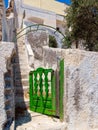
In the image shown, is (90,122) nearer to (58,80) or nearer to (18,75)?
(58,80)

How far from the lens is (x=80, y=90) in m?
5.03

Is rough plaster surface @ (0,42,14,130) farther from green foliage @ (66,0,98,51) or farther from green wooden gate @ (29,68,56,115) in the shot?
green foliage @ (66,0,98,51)

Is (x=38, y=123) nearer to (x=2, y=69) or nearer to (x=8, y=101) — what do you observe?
(x=8, y=101)

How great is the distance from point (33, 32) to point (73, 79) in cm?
755

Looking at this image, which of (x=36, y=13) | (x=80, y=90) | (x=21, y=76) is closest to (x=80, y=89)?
(x=80, y=90)

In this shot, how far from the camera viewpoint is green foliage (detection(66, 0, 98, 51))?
1129cm

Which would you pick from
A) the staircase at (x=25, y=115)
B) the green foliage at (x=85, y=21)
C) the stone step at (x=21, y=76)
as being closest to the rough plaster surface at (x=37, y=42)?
the green foliage at (x=85, y=21)

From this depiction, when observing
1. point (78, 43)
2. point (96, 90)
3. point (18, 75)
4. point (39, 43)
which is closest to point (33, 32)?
point (39, 43)

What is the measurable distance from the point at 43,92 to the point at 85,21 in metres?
6.51

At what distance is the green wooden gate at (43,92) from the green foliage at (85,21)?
5901mm

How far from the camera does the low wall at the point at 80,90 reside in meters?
4.98

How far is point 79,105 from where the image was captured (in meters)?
5.04

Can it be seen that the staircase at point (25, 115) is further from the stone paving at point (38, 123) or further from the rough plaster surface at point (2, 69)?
the rough plaster surface at point (2, 69)

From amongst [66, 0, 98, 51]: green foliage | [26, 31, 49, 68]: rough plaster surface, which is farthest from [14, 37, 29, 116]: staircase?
[66, 0, 98, 51]: green foliage
